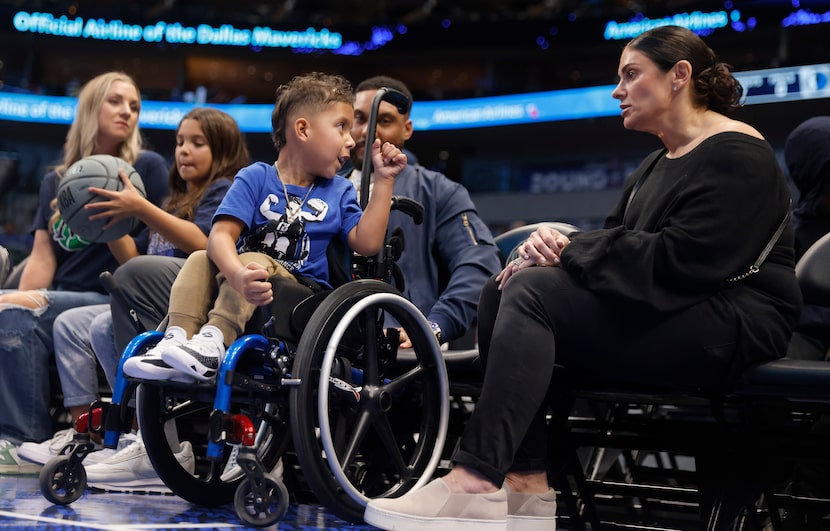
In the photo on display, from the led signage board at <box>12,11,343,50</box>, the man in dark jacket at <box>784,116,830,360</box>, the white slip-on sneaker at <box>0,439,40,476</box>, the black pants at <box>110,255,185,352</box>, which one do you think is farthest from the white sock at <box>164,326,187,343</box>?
the led signage board at <box>12,11,343,50</box>

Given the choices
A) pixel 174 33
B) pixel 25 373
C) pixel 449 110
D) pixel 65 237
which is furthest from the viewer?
pixel 174 33

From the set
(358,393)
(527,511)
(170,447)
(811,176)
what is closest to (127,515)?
(170,447)

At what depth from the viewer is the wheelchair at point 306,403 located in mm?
1610

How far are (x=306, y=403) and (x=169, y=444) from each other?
58 centimetres

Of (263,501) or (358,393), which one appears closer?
(263,501)

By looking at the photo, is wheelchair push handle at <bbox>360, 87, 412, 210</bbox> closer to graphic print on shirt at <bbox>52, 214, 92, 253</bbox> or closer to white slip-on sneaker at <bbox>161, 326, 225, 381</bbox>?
white slip-on sneaker at <bbox>161, 326, 225, 381</bbox>

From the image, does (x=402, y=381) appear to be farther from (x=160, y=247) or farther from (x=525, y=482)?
(x=160, y=247)

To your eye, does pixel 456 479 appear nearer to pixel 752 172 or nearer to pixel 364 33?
pixel 752 172

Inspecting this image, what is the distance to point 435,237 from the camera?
9.43ft

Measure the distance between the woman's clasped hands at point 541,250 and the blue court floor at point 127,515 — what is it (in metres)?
0.64

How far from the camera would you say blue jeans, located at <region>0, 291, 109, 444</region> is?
261cm

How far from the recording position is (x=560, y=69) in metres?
14.6

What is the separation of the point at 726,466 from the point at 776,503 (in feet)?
0.73

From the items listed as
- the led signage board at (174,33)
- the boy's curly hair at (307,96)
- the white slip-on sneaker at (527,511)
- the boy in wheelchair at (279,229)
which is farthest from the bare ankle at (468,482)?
the led signage board at (174,33)
